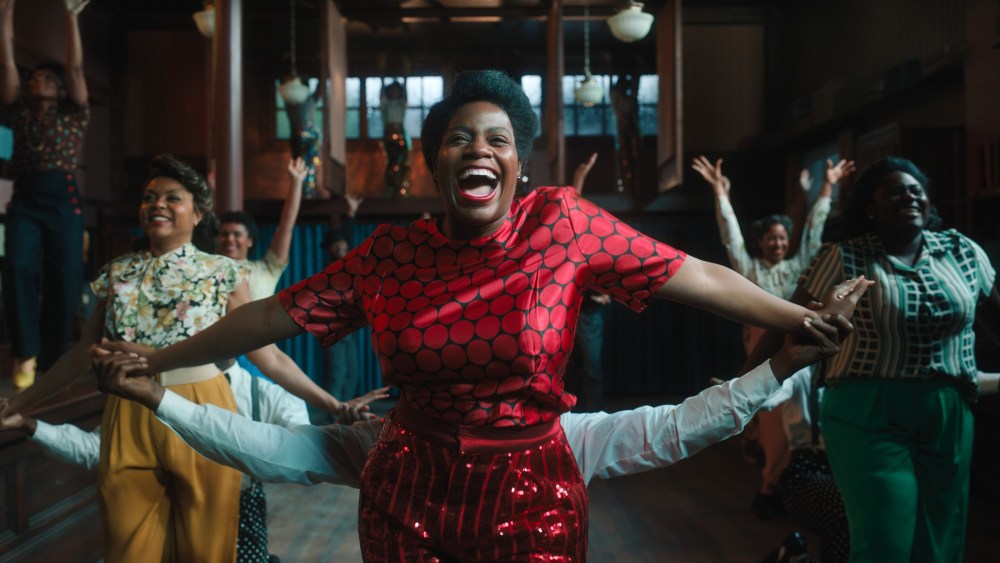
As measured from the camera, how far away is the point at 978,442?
4418 millimetres

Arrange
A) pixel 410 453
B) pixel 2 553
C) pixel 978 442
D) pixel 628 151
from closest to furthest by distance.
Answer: pixel 410 453 < pixel 2 553 < pixel 978 442 < pixel 628 151

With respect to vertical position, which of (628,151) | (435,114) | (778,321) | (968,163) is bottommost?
(778,321)

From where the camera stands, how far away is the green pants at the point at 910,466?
208 centimetres

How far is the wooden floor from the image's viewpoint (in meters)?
3.56

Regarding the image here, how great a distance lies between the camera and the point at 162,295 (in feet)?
6.94

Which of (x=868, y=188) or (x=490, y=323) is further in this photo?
(x=868, y=188)

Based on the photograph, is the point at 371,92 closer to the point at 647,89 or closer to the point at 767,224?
the point at 647,89

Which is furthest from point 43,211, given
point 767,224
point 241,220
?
point 767,224

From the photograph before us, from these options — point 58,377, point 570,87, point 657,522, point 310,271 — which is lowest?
point 657,522

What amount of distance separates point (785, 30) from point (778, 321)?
8.18 meters

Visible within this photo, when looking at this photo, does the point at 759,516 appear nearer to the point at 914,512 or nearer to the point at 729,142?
the point at 914,512

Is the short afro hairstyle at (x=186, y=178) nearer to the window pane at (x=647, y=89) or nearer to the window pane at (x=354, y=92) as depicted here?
the window pane at (x=354, y=92)

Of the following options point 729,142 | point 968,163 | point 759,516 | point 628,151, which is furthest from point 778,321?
point 729,142

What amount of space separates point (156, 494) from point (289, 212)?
179cm
